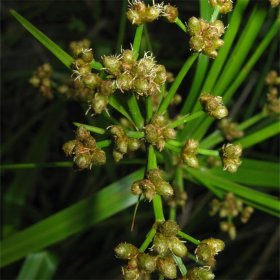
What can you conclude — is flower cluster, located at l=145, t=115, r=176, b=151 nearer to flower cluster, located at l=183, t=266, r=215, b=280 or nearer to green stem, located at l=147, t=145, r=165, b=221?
green stem, located at l=147, t=145, r=165, b=221

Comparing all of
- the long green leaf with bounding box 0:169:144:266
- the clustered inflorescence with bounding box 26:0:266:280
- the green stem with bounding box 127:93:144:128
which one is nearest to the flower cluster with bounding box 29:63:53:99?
the long green leaf with bounding box 0:169:144:266

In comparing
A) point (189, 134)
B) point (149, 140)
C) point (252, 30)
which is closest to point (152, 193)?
point (149, 140)

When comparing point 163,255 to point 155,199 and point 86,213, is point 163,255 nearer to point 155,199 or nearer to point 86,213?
point 155,199

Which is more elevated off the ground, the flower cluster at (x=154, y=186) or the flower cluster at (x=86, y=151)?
the flower cluster at (x=86, y=151)

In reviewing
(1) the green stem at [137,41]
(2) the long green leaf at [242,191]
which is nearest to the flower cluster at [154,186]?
(1) the green stem at [137,41]

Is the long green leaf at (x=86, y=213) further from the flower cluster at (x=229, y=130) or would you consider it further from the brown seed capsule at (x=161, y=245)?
the brown seed capsule at (x=161, y=245)
